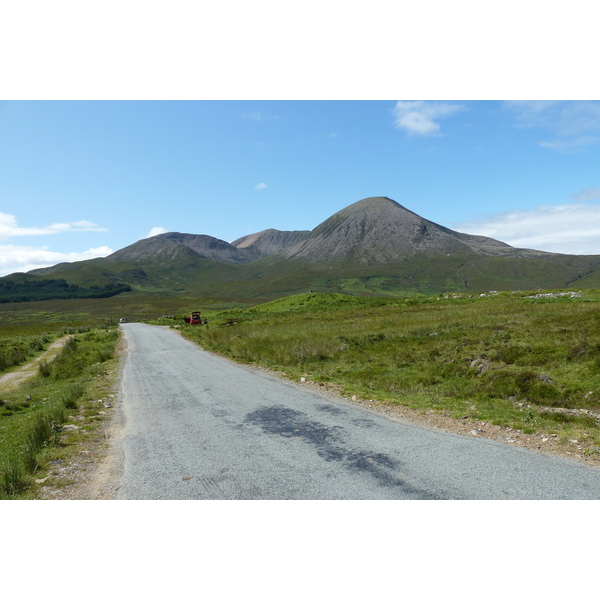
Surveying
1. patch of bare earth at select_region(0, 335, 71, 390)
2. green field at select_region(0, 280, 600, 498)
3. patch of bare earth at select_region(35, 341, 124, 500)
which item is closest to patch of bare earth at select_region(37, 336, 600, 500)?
patch of bare earth at select_region(35, 341, 124, 500)

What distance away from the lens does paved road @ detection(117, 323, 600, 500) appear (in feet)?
20.8

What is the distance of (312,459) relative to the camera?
306 inches

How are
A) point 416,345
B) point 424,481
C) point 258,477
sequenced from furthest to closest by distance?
point 416,345 < point 258,477 < point 424,481

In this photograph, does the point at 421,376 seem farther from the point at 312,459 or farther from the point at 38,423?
the point at 38,423

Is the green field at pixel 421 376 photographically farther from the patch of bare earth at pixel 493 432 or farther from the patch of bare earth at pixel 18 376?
the patch of bare earth at pixel 18 376

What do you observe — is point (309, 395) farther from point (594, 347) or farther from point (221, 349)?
point (221, 349)

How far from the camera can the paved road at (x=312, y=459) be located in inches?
250

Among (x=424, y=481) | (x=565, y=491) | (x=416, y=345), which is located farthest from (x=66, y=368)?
(x=565, y=491)

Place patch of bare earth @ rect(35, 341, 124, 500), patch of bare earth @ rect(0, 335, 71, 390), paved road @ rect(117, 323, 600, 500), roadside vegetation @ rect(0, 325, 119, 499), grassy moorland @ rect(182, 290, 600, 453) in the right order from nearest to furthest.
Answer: paved road @ rect(117, 323, 600, 500)
patch of bare earth @ rect(35, 341, 124, 500)
roadside vegetation @ rect(0, 325, 119, 499)
grassy moorland @ rect(182, 290, 600, 453)
patch of bare earth @ rect(0, 335, 71, 390)

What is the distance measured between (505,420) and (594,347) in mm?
9823

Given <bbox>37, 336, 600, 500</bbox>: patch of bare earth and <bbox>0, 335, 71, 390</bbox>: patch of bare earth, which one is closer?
<bbox>37, 336, 600, 500</bbox>: patch of bare earth

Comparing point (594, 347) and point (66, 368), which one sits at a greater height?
point (594, 347)

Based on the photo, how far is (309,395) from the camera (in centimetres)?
1372

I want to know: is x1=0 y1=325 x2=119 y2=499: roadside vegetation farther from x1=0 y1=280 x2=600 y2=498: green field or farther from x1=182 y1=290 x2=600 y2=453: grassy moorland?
x1=182 y1=290 x2=600 y2=453: grassy moorland
